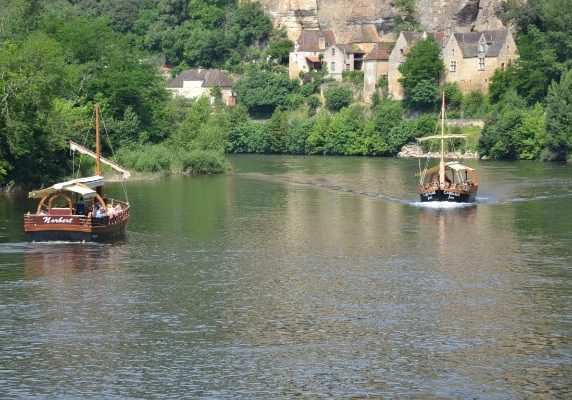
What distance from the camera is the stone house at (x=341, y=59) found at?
13312 centimetres

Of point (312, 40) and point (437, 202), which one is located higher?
point (312, 40)

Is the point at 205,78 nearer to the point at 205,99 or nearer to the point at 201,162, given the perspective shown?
the point at 205,99

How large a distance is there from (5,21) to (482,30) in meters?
56.0

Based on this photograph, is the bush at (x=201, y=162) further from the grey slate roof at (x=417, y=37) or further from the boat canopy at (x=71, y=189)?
the grey slate roof at (x=417, y=37)

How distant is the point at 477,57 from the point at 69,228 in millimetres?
76394

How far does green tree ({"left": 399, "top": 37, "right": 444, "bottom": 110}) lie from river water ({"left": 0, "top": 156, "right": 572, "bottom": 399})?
5720 cm

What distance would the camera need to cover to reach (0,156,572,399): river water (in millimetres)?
29969

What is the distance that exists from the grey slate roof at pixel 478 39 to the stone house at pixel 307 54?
19.5 metres

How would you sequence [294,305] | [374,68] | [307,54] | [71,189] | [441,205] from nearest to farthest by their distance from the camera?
[294,305], [71,189], [441,205], [374,68], [307,54]

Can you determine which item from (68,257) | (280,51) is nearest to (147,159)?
(68,257)

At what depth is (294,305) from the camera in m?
37.7

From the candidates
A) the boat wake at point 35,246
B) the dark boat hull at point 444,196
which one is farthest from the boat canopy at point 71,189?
the dark boat hull at point 444,196

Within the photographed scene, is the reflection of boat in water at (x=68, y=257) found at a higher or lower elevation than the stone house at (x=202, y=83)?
lower

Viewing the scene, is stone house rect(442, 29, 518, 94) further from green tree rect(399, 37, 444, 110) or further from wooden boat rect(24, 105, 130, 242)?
wooden boat rect(24, 105, 130, 242)
